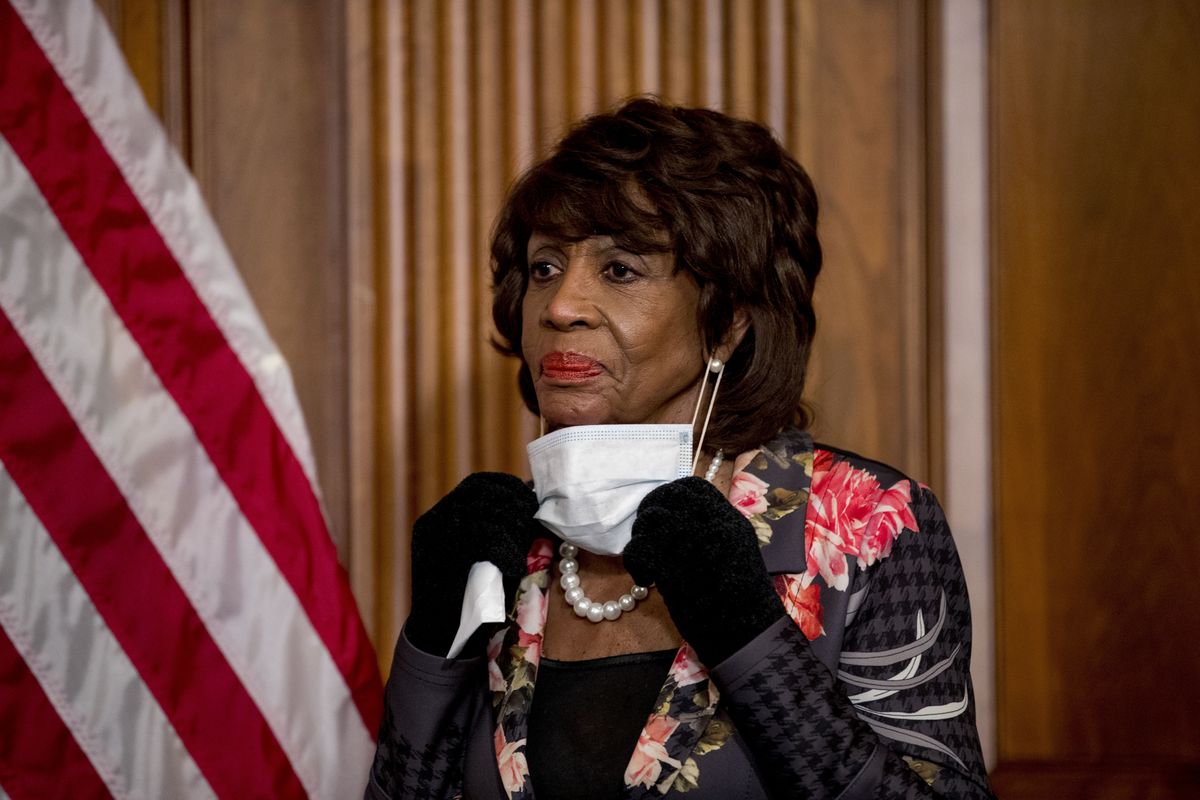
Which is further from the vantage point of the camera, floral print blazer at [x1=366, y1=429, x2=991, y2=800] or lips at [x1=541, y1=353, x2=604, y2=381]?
lips at [x1=541, y1=353, x2=604, y2=381]

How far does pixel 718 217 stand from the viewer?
4.75 feet

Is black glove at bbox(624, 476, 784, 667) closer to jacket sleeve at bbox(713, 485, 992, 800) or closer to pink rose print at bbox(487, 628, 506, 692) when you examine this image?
jacket sleeve at bbox(713, 485, 992, 800)

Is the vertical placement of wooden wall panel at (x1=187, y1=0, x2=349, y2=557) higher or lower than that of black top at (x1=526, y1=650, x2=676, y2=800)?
higher

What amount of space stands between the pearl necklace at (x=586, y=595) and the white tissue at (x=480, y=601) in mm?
128

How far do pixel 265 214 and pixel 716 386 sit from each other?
3.34ft

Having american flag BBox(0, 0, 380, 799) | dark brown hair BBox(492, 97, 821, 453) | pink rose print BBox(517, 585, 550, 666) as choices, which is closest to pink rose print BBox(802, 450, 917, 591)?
dark brown hair BBox(492, 97, 821, 453)

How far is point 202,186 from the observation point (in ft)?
6.63

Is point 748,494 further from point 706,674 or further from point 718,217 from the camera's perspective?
point 718,217

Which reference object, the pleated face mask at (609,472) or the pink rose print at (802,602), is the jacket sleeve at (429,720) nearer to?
the pleated face mask at (609,472)

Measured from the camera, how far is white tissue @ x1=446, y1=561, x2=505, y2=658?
1358mm

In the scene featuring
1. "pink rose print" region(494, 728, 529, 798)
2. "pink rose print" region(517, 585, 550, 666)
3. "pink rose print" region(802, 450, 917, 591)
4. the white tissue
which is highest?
"pink rose print" region(802, 450, 917, 591)

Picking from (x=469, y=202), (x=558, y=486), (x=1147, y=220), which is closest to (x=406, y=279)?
(x=469, y=202)

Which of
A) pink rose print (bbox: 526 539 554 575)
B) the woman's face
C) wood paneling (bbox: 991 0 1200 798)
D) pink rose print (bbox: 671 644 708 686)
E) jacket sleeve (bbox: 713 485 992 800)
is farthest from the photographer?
wood paneling (bbox: 991 0 1200 798)

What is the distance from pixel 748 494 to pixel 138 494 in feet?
3.12
